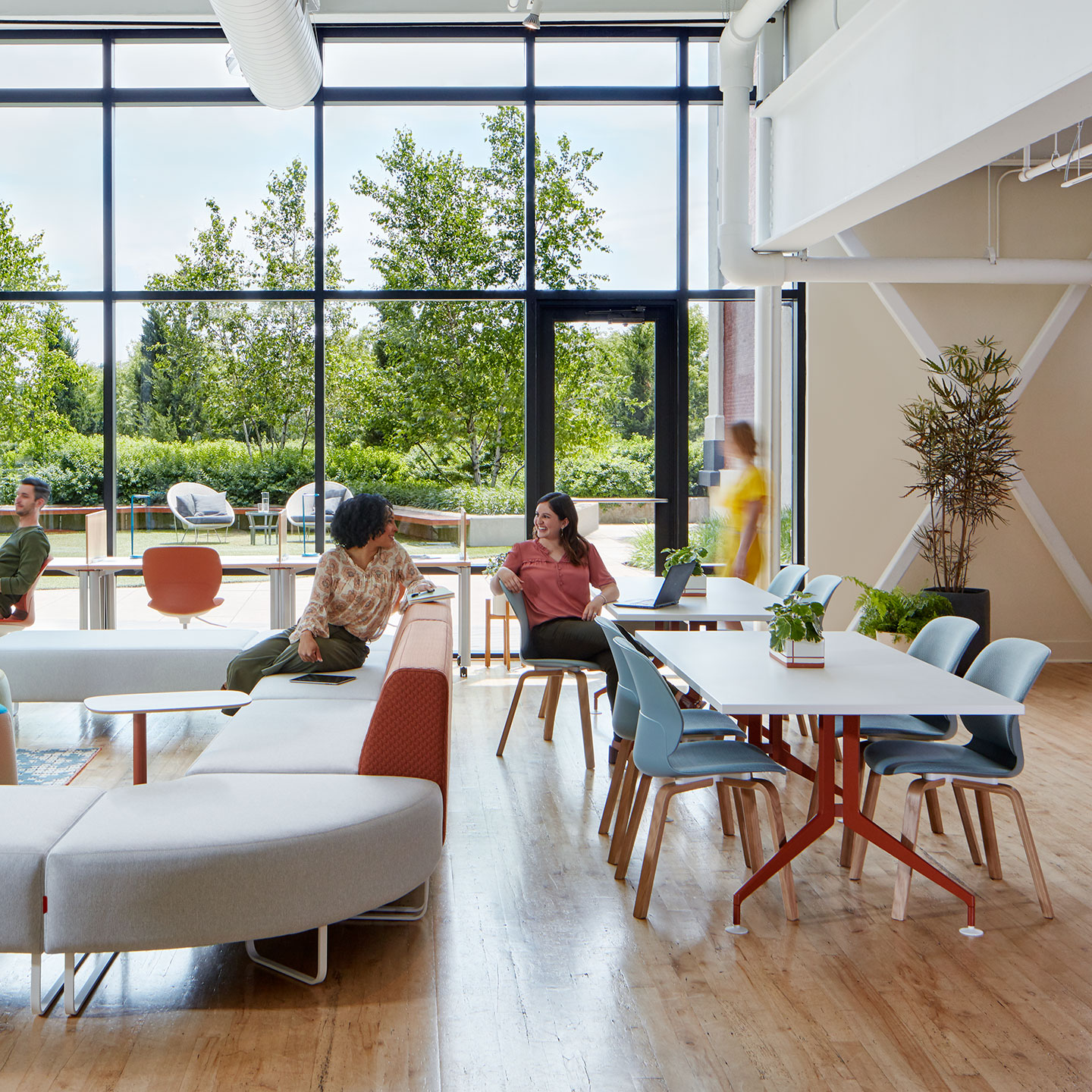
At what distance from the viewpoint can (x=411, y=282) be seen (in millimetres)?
8016

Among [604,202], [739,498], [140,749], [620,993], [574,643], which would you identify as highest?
[604,202]

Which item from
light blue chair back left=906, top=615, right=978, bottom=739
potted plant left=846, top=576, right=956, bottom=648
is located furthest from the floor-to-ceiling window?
light blue chair back left=906, top=615, right=978, bottom=739

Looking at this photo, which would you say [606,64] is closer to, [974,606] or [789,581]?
[789,581]

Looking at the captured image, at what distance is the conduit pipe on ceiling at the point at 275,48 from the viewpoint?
20.0 feet

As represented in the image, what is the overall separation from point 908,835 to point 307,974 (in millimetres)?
2000

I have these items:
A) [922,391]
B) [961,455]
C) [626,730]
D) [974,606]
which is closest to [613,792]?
[626,730]

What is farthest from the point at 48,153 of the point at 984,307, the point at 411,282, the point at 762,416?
the point at 984,307

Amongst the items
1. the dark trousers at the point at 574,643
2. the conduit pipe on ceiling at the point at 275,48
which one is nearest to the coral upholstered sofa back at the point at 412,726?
the dark trousers at the point at 574,643

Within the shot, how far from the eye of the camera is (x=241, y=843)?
289 cm

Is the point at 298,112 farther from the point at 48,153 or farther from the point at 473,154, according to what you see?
the point at 48,153

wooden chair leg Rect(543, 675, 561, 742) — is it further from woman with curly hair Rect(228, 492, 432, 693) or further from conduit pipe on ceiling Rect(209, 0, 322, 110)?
conduit pipe on ceiling Rect(209, 0, 322, 110)

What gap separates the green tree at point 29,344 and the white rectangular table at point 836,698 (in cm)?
577

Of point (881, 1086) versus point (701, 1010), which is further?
→ point (701, 1010)

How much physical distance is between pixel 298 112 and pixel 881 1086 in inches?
296
